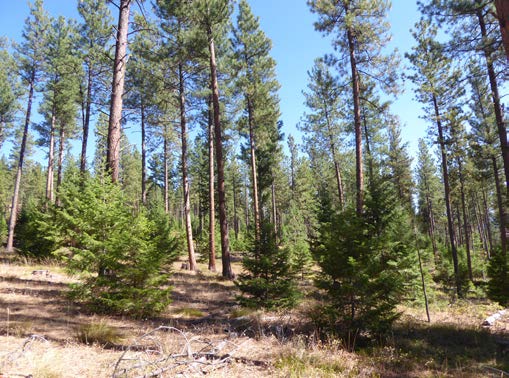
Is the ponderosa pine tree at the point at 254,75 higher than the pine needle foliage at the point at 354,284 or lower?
higher

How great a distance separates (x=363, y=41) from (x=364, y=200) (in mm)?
6079

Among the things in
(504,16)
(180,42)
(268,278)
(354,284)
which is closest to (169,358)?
(354,284)

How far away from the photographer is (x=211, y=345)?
513 centimetres

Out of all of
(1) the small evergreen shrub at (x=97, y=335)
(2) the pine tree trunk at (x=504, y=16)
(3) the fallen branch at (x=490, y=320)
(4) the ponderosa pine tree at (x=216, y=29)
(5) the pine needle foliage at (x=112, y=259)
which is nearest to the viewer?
(2) the pine tree trunk at (x=504, y=16)

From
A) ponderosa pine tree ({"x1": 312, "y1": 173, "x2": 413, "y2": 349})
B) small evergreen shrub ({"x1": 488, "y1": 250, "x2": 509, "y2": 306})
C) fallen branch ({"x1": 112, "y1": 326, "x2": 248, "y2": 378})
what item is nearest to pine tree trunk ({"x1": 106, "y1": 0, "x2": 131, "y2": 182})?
fallen branch ({"x1": 112, "y1": 326, "x2": 248, "y2": 378})

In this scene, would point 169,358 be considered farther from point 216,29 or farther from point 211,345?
point 216,29

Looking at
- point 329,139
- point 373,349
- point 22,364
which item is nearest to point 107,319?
point 22,364

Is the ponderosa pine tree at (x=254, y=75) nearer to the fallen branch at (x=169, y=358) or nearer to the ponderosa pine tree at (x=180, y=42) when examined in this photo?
the ponderosa pine tree at (x=180, y=42)

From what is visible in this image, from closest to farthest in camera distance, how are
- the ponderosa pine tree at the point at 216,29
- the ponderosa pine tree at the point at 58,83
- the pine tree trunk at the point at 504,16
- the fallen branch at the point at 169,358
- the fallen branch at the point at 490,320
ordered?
1. the pine tree trunk at the point at 504,16
2. the fallen branch at the point at 169,358
3. the fallen branch at the point at 490,320
4. the ponderosa pine tree at the point at 216,29
5. the ponderosa pine tree at the point at 58,83

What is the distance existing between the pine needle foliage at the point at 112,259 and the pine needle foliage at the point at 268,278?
8.55 feet

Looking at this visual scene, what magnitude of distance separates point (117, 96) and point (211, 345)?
20.6 ft

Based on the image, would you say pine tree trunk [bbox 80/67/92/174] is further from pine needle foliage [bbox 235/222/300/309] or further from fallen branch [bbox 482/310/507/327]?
fallen branch [bbox 482/310/507/327]

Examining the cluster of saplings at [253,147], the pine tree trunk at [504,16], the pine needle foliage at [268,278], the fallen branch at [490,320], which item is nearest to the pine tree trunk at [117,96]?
the cluster of saplings at [253,147]

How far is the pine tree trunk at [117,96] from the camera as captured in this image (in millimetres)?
7270
